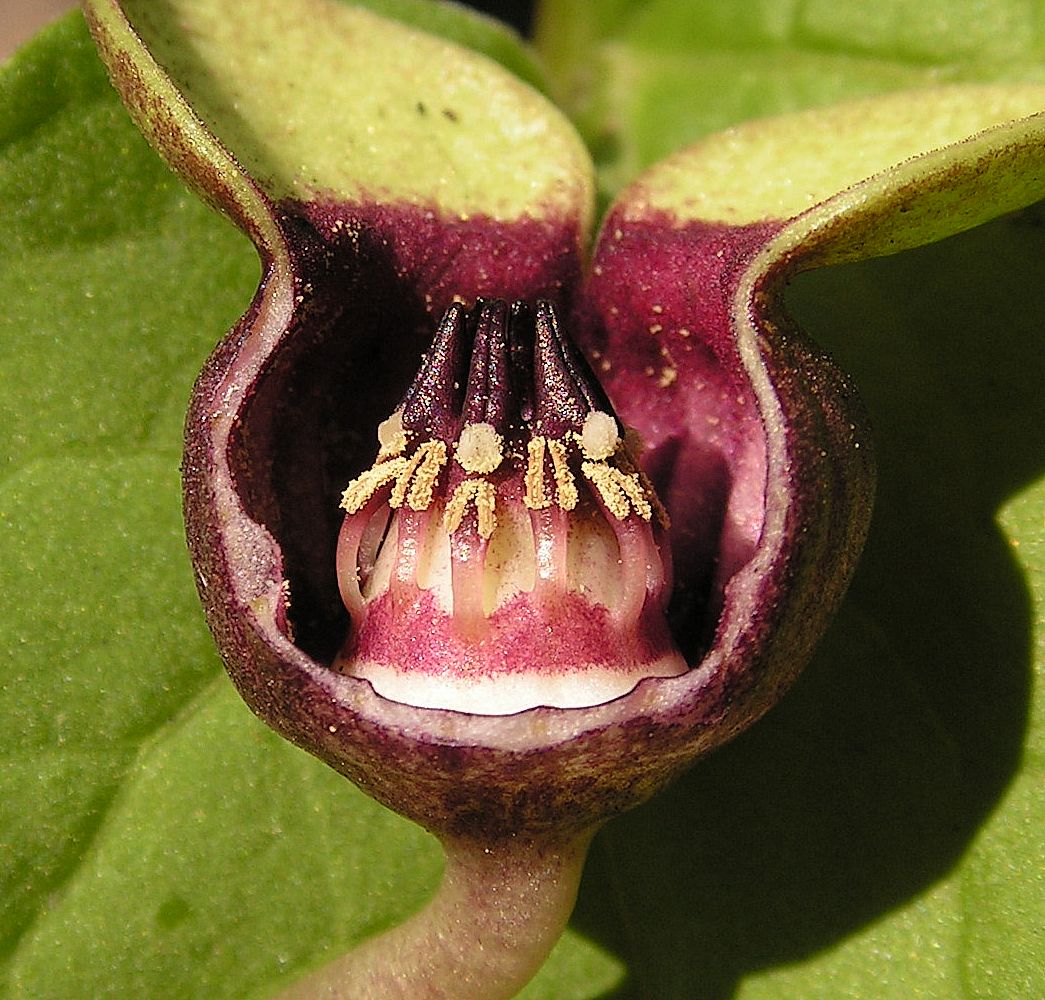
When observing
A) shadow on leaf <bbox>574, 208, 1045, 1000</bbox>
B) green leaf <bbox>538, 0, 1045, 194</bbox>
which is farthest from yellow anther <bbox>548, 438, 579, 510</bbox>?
green leaf <bbox>538, 0, 1045, 194</bbox>

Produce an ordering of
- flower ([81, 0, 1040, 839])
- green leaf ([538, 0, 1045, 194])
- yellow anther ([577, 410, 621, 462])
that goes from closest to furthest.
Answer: flower ([81, 0, 1040, 839]) < yellow anther ([577, 410, 621, 462]) < green leaf ([538, 0, 1045, 194])

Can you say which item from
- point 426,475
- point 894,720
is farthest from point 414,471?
point 894,720

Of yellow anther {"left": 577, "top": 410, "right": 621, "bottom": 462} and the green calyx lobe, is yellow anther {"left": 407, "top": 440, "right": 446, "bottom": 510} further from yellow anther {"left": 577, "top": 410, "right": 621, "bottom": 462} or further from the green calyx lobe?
the green calyx lobe

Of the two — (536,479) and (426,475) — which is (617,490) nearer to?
(536,479)

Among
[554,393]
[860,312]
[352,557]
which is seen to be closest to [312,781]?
[352,557]

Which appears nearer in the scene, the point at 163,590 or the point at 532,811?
the point at 532,811

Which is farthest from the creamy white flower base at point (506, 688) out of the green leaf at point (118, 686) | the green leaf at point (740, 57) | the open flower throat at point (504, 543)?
the green leaf at point (740, 57)

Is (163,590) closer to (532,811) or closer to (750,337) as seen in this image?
(532,811)
